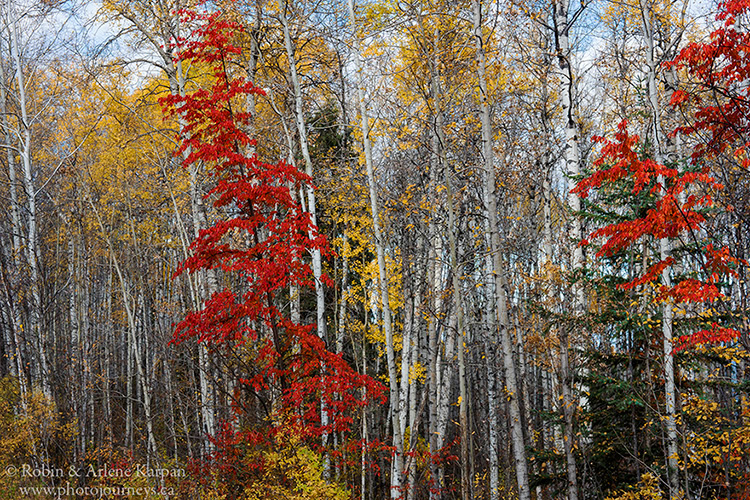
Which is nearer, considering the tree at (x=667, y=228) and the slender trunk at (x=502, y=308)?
the tree at (x=667, y=228)

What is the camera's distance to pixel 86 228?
Result: 15781 mm

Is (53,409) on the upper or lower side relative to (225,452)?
upper

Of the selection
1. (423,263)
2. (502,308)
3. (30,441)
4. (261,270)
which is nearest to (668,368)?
(502,308)

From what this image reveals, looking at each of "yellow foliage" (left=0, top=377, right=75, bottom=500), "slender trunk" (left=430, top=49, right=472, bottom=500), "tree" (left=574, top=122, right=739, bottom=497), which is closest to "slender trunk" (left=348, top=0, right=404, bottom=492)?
"slender trunk" (left=430, top=49, right=472, bottom=500)

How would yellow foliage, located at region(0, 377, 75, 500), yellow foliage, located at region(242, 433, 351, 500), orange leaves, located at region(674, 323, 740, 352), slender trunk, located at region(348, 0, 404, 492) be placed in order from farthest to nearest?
1. yellow foliage, located at region(0, 377, 75, 500)
2. slender trunk, located at region(348, 0, 404, 492)
3. yellow foliage, located at region(242, 433, 351, 500)
4. orange leaves, located at region(674, 323, 740, 352)

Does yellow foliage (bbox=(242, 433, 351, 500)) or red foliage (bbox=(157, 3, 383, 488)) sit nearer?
yellow foliage (bbox=(242, 433, 351, 500))

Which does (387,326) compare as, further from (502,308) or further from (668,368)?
(668,368)

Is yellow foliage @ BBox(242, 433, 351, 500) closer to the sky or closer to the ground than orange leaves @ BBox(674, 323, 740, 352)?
closer to the ground

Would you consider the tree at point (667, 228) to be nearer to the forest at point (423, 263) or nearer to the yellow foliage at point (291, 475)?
the forest at point (423, 263)

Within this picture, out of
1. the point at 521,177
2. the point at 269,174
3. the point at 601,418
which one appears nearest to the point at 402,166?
the point at 521,177

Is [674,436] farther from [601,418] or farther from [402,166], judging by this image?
[402,166]

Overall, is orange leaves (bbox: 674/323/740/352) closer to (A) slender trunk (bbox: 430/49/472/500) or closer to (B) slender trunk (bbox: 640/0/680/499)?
(B) slender trunk (bbox: 640/0/680/499)

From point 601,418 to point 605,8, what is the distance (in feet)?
29.6

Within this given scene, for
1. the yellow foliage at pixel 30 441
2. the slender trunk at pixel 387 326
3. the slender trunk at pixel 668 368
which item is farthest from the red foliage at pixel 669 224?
the yellow foliage at pixel 30 441
